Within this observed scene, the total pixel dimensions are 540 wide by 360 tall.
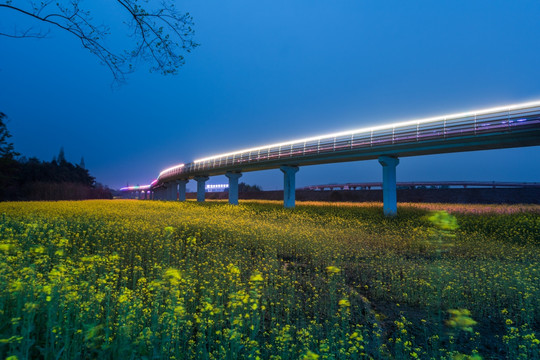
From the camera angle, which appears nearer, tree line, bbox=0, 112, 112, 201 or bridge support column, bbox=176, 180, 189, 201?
tree line, bbox=0, 112, 112, 201

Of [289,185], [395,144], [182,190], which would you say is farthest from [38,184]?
[395,144]

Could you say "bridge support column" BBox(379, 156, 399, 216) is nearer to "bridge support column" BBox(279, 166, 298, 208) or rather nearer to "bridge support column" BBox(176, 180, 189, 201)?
"bridge support column" BBox(279, 166, 298, 208)

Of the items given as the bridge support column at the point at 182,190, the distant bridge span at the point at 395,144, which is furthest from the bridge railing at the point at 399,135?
the bridge support column at the point at 182,190

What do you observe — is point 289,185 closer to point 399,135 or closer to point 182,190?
point 399,135

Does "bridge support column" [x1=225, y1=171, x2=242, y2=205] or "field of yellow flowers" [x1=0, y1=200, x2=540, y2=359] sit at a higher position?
"bridge support column" [x1=225, y1=171, x2=242, y2=205]

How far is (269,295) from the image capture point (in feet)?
22.5

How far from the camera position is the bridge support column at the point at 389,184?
23.5 m

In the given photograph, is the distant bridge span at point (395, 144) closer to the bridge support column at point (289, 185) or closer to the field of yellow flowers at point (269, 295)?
the bridge support column at point (289, 185)

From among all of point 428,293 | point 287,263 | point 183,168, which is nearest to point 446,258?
point 428,293

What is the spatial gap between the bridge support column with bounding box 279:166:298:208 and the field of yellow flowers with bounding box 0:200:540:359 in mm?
16680

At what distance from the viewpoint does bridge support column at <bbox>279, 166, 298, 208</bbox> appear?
33094 mm

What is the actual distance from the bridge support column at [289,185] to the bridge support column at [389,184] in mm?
11270

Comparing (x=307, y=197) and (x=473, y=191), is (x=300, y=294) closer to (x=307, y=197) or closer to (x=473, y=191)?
(x=473, y=191)

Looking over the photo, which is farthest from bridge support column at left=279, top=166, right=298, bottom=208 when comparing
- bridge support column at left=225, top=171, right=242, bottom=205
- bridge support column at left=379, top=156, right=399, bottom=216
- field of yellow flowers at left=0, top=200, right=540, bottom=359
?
field of yellow flowers at left=0, top=200, right=540, bottom=359
